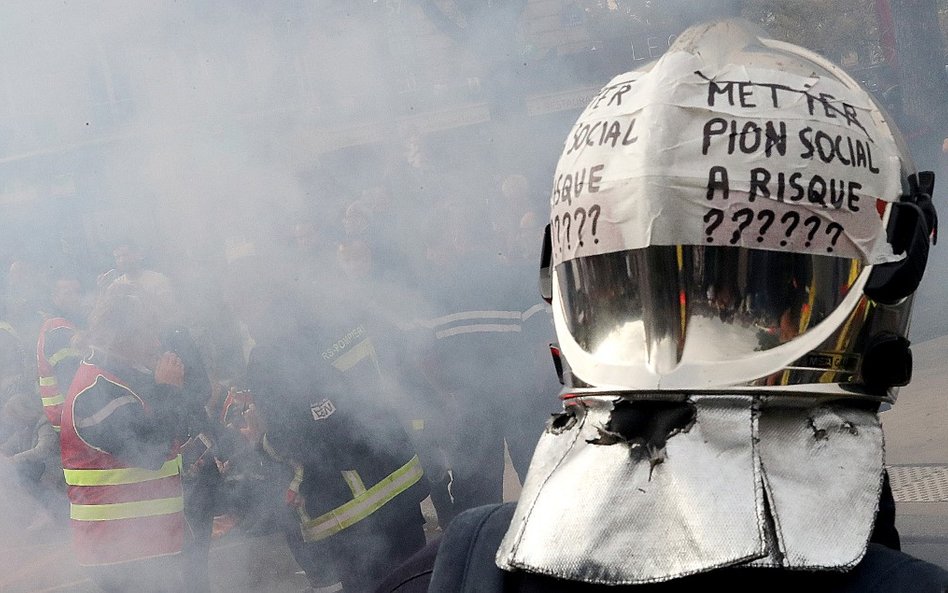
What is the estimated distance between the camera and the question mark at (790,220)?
4.83 feet

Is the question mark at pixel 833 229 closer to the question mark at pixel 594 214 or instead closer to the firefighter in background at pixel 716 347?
the firefighter in background at pixel 716 347

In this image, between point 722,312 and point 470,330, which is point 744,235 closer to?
point 722,312

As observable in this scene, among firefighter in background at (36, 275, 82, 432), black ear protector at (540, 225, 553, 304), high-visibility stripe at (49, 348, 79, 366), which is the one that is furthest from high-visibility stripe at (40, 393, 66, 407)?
black ear protector at (540, 225, 553, 304)

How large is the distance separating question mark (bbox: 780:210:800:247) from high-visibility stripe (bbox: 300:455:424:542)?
349 centimetres

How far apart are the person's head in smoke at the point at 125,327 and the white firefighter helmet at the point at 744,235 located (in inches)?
147

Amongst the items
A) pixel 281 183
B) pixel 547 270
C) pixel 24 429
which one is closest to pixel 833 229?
pixel 547 270

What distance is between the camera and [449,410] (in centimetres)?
543

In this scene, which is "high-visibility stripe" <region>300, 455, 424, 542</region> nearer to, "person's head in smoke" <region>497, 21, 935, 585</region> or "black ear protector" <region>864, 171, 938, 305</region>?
"person's head in smoke" <region>497, 21, 935, 585</region>

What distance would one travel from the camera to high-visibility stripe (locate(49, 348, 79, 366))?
19.7ft

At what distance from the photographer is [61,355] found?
6078mm

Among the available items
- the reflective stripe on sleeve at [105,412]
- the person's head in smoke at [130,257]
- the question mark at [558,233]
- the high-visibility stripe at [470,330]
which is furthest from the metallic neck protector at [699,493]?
the person's head in smoke at [130,257]

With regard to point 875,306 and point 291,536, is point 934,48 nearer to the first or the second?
point 291,536

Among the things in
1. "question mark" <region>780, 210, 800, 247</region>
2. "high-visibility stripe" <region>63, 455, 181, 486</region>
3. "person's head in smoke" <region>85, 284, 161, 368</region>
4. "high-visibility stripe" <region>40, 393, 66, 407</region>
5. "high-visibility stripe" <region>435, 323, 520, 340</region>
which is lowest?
"high-visibility stripe" <region>40, 393, 66, 407</region>

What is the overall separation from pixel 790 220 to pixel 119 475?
3828 mm
